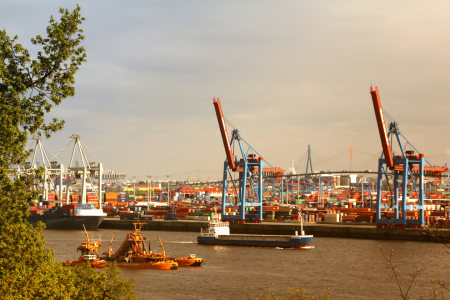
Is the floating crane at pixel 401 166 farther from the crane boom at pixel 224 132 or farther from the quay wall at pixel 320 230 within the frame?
the crane boom at pixel 224 132

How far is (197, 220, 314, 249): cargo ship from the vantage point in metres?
58.1

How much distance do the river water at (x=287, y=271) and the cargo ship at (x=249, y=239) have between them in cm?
168

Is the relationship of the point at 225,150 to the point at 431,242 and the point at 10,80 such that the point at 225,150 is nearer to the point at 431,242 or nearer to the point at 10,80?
the point at 431,242

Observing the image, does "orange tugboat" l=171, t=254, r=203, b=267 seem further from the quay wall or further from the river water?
the quay wall

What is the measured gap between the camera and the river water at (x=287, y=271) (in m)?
33.5

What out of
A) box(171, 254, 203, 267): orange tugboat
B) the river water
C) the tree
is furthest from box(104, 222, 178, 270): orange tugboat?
the tree

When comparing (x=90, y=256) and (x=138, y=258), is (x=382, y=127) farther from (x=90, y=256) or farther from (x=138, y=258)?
(x=90, y=256)

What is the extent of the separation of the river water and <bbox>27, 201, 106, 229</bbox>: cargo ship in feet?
104

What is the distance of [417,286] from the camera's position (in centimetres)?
3478

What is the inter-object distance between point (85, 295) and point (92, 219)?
74.5 metres

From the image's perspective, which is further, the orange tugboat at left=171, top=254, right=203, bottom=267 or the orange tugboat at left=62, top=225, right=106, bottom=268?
the orange tugboat at left=171, top=254, right=203, bottom=267

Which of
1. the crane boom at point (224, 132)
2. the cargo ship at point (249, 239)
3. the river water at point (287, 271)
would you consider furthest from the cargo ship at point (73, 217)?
the cargo ship at point (249, 239)

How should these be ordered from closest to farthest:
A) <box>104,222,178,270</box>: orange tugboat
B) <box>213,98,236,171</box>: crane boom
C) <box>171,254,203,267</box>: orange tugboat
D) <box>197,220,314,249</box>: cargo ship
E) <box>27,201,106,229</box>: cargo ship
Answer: <box>104,222,178,270</box>: orange tugboat, <box>171,254,203,267</box>: orange tugboat, <box>197,220,314,249</box>: cargo ship, <box>213,98,236,171</box>: crane boom, <box>27,201,106,229</box>: cargo ship

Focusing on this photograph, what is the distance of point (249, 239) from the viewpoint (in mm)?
60906
